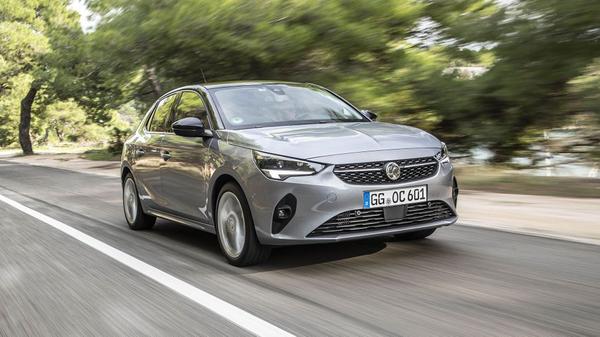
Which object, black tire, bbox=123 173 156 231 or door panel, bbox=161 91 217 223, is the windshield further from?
black tire, bbox=123 173 156 231

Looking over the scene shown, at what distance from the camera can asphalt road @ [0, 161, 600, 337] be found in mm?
4543

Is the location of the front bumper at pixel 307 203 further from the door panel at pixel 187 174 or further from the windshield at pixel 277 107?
the windshield at pixel 277 107

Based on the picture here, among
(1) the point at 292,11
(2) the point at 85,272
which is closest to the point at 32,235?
(2) the point at 85,272

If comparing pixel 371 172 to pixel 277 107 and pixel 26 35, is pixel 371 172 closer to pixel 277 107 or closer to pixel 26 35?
pixel 277 107

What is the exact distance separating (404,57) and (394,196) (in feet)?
41.6

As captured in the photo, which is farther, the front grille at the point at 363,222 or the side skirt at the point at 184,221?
the side skirt at the point at 184,221

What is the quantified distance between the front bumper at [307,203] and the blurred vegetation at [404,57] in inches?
302

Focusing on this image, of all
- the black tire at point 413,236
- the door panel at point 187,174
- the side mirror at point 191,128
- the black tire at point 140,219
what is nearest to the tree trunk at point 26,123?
the black tire at point 140,219

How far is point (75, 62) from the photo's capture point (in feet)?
105

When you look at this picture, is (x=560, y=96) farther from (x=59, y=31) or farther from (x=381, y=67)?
(x=59, y=31)

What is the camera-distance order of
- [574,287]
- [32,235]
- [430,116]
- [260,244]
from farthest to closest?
[430,116], [32,235], [260,244], [574,287]

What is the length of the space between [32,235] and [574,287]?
6251 mm

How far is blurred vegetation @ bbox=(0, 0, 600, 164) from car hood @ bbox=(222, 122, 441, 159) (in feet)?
22.8

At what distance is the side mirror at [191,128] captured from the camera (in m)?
6.89
